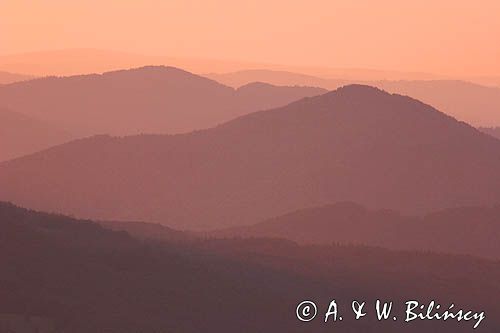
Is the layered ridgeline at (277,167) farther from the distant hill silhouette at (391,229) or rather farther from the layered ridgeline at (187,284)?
the layered ridgeline at (187,284)

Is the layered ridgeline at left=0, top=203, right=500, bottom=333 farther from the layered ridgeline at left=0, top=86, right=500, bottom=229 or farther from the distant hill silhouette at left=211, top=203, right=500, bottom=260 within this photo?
the layered ridgeline at left=0, top=86, right=500, bottom=229

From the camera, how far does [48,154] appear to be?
135125 millimetres

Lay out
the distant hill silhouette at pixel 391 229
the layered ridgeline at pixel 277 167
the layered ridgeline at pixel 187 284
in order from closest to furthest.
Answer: the layered ridgeline at pixel 187 284
the distant hill silhouette at pixel 391 229
the layered ridgeline at pixel 277 167

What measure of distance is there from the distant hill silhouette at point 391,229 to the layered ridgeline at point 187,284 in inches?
1090

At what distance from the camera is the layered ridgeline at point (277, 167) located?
117m

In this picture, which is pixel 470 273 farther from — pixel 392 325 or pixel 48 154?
pixel 48 154

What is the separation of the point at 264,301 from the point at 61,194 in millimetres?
79847

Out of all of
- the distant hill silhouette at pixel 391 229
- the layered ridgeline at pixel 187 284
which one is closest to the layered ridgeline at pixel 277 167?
the distant hill silhouette at pixel 391 229

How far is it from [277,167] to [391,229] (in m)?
40.1

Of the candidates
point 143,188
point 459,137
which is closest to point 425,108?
point 459,137

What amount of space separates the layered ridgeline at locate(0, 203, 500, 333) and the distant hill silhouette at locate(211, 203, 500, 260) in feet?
90.9

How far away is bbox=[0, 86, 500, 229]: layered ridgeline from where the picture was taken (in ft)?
384

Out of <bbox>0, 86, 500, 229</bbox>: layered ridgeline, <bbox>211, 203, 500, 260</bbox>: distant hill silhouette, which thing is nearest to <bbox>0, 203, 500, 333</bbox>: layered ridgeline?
<bbox>211, 203, 500, 260</bbox>: distant hill silhouette

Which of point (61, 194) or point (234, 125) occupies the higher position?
point (234, 125)
